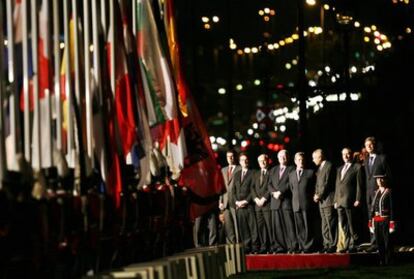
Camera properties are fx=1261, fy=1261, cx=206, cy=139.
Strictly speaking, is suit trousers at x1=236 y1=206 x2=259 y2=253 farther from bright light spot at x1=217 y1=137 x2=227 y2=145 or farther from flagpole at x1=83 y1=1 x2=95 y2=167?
bright light spot at x1=217 y1=137 x2=227 y2=145

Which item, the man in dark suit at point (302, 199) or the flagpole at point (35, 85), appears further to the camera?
the man in dark suit at point (302, 199)

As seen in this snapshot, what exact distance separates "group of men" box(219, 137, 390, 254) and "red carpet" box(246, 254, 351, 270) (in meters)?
0.71

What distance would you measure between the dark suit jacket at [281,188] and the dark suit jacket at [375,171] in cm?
192

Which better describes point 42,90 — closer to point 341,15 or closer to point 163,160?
point 163,160

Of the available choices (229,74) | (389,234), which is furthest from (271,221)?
(229,74)

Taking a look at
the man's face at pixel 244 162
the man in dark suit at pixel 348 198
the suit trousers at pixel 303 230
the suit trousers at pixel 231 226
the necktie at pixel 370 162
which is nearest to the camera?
the necktie at pixel 370 162

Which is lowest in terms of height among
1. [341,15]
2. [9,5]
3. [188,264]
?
[188,264]

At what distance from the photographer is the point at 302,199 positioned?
27297 millimetres

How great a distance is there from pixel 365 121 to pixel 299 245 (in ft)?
73.2

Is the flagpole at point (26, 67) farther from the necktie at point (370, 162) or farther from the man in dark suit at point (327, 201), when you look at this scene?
the man in dark suit at point (327, 201)

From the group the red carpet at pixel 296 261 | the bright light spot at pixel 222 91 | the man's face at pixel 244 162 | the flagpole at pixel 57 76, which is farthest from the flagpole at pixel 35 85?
the bright light spot at pixel 222 91

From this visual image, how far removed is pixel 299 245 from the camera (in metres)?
27.5

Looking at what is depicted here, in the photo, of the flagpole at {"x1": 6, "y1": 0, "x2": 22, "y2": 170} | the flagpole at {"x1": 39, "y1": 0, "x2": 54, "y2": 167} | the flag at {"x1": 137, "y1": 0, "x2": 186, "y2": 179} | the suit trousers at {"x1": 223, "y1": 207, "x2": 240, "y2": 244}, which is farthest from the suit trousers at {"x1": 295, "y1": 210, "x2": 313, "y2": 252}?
the flagpole at {"x1": 6, "y1": 0, "x2": 22, "y2": 170}

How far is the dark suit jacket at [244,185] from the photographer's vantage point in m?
28.4
